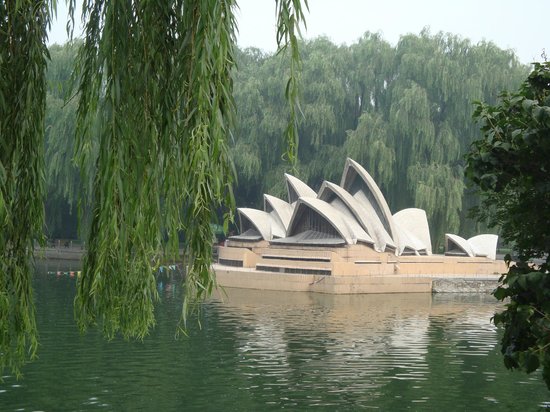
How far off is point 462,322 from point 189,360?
32.5 ft

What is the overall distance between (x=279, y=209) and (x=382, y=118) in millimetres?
5941

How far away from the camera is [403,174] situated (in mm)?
39438

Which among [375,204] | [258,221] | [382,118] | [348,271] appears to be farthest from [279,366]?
[382,118]

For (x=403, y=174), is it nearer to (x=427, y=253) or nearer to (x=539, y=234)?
(x=427, y=253)

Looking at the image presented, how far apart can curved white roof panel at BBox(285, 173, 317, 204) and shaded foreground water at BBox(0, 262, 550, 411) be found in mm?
10940

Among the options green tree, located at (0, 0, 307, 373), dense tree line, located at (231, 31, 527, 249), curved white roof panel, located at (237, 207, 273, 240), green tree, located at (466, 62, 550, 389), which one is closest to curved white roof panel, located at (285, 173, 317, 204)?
dense tree line, located at (231, 31, 527, 249)

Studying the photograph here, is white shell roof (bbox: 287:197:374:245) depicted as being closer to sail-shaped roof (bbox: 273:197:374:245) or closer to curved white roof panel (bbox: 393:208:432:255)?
sail-shaped roof (bbox: 273:197:374:245)

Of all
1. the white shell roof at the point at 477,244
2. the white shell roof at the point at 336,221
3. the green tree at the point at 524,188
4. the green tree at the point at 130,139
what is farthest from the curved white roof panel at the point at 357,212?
the green tree at the point at 130,139

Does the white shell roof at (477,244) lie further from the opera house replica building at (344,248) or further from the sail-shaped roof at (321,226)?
the sail-shaped roof at (321,226)

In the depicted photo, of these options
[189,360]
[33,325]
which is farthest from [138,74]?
[189,360]

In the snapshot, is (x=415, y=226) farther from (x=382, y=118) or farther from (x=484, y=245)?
(x=382, y=118)

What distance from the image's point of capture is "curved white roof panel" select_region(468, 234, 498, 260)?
3787cm

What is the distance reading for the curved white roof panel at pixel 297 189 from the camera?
3784 centimetres

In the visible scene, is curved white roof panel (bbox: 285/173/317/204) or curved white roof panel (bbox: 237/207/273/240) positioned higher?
curved white roof panel (bbox: 285/173/317/204)
